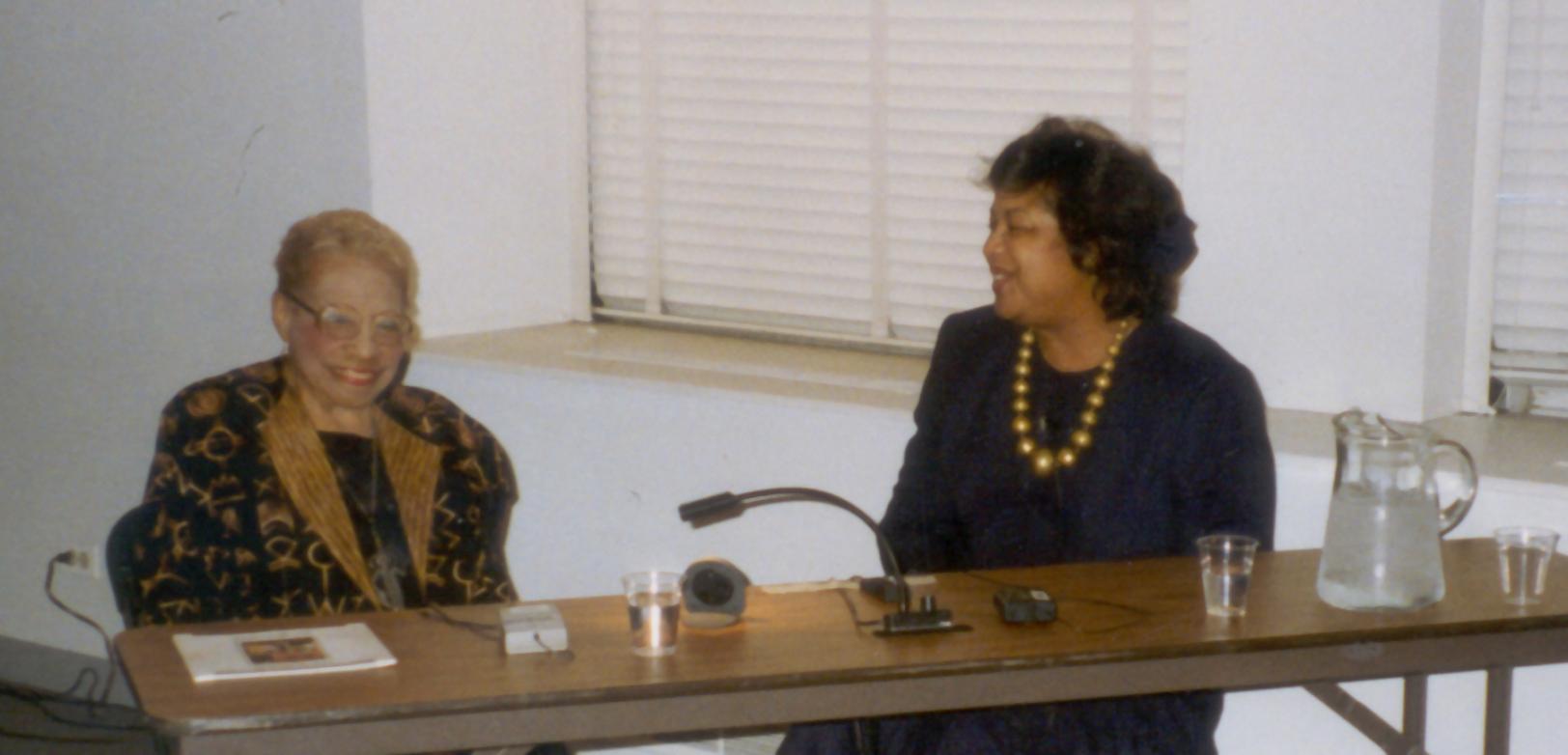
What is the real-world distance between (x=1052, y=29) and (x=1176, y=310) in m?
0.62

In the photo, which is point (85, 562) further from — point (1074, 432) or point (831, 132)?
point (1074, 432)

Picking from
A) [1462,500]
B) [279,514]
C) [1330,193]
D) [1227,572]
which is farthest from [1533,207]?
[279,514]

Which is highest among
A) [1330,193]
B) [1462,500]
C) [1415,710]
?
[1330,193]

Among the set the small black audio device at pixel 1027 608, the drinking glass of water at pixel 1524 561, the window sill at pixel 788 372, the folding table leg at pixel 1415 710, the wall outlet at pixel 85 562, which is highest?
the window sill at pixel 788 372

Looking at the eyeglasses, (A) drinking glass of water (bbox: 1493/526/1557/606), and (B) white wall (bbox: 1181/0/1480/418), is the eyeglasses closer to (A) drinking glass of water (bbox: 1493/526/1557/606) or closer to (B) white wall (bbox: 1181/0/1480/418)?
(B) white wall (bbox: 1181/0/1480/418)

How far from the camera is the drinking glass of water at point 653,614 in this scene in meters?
1.92

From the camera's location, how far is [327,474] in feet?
8.21

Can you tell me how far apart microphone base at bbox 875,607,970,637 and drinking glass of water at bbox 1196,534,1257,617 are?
0.98ft

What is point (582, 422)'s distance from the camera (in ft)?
10.7

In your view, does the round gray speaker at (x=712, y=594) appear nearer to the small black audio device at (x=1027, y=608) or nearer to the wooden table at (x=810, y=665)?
the wooden table at (x=810, y=665)

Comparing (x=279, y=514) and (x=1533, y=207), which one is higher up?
(x=1533, y=207)

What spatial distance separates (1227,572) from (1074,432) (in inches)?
20.2

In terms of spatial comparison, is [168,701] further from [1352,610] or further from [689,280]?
[689,280]

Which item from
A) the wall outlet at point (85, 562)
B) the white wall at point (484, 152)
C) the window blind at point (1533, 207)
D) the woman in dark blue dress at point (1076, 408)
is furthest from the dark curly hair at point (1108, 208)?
the wall outlet at point (85, 562)
